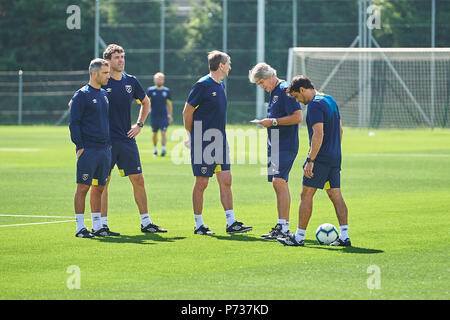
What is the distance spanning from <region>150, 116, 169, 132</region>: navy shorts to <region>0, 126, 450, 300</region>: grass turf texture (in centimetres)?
664

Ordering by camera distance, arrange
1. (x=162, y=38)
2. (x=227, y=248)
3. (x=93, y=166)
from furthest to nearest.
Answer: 1. (x=162, y=38)
2. (x=93, y=166)
3. (x=227, y=248)

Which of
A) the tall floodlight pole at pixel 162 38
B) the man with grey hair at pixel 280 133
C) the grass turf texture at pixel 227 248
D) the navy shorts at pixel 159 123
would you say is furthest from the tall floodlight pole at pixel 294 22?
the man with grey hair at pixel 280 133

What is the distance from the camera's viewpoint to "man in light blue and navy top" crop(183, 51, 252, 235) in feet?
39.4

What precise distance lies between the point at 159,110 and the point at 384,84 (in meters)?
19.1

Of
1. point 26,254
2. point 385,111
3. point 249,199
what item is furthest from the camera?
point 385,111

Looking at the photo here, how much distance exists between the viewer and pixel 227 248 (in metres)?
10.8

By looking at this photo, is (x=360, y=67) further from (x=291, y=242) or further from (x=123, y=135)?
(x=291, y=242)

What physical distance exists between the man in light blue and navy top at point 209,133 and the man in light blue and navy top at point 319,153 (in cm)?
152

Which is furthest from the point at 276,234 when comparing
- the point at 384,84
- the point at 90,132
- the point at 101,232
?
the point at 384,84

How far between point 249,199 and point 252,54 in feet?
115

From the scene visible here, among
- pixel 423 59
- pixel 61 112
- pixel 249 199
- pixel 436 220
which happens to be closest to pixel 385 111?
pixel 423 59

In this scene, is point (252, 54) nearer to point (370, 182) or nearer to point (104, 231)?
point (370, 182)

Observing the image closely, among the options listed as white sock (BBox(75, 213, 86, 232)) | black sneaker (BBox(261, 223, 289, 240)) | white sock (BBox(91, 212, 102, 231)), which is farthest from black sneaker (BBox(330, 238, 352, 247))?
white sock (BBox(75, 213, 86, 232))

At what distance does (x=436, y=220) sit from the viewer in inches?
511
